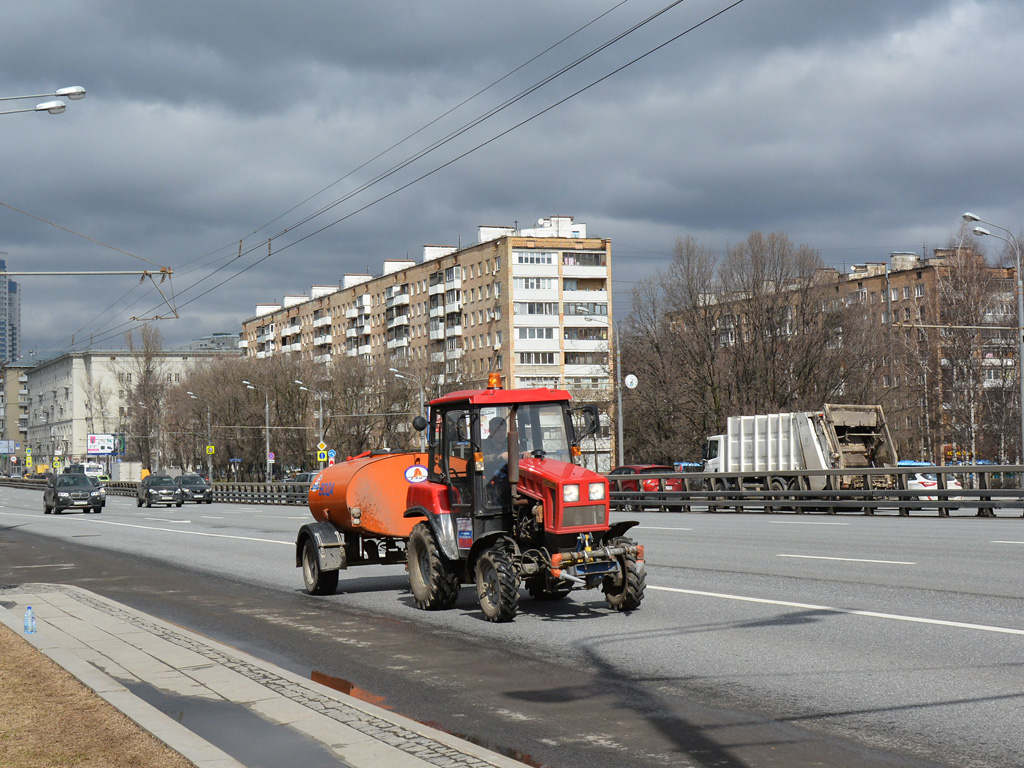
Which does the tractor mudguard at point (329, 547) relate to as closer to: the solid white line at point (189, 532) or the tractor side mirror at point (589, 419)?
the tractor side mirror at point (589, 419)

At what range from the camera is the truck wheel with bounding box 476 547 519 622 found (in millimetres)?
11156

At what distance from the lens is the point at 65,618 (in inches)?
485

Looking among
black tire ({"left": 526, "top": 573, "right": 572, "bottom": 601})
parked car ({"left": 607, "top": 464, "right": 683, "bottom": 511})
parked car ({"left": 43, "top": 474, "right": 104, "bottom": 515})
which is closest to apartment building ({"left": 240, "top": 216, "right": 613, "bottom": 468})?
parked car ({"left": 43, "top": 474, "right": 104, "bottom": 515})

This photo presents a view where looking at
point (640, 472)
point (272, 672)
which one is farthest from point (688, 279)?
point (272, 672)

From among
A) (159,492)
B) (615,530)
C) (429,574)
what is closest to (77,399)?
(159,492)

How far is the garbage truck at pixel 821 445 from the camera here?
1412 inches

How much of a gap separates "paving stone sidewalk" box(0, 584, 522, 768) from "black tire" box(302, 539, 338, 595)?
8.78 ft

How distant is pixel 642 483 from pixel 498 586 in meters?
30.5

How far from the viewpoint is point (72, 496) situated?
4950cm

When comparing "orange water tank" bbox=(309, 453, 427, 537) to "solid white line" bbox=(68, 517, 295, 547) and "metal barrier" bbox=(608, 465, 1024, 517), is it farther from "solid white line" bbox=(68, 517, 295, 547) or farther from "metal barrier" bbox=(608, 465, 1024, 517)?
"metal barrier" bbox=(608, 465, 1024, 517)

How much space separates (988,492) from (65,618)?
21558mm

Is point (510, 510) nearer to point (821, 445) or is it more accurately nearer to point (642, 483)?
point (821, 445)

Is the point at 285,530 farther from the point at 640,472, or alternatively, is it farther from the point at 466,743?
the point at 466,743

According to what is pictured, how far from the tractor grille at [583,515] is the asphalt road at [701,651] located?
99 cm
